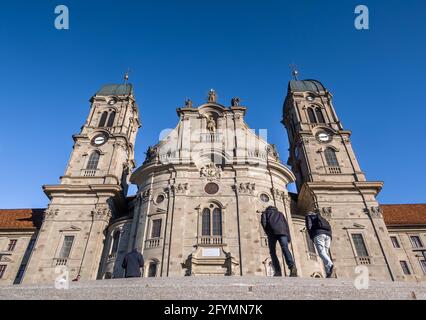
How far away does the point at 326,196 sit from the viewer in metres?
27.5

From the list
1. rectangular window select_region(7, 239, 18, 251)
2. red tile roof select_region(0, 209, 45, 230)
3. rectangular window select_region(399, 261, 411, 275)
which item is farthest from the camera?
red tile roof select_region(0, 209, 45, 230)

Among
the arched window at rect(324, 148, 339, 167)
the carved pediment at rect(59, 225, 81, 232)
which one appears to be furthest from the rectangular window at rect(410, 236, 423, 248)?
the carved pediment at rect(59, 225, 81, 232)

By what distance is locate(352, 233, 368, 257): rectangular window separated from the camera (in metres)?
23.9

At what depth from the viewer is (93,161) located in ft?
106

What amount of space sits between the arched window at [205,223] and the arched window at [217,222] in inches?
19.2

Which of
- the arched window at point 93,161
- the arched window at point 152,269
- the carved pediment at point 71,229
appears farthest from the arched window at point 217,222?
the arched window at point 93,161

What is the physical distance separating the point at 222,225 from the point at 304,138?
16408mm

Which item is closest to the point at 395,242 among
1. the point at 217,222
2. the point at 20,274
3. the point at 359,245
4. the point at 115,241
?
the point at 359,245

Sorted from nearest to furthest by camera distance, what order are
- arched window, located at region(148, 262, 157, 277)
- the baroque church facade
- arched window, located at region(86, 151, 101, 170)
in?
arched window, located at region(148, 262, 157, 277)
the baroque church facade
arched window, located at region(86, 151, 101, 170)

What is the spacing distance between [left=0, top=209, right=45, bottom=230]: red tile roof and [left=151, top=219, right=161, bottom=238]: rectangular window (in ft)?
51.2

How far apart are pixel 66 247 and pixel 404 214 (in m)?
35.7

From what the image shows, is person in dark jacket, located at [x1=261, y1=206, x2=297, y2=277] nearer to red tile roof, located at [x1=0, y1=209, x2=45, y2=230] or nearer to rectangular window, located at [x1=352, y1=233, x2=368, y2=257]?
rectangular window, located at [x1=352, y1=233, x2=368, y2=257]
